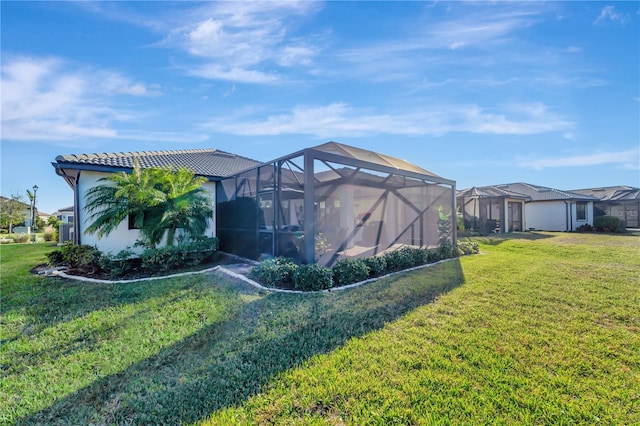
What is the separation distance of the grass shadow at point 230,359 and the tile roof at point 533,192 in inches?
780

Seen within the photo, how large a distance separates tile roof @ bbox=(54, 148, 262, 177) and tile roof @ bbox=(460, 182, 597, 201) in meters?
18.3

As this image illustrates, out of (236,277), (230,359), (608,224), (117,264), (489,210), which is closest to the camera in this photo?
(230,359)

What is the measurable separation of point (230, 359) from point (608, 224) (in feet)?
94.5

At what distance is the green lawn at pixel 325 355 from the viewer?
246cm

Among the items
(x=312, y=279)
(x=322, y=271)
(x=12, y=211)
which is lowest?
(x=312, y=279)

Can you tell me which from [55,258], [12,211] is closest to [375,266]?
[55,258]

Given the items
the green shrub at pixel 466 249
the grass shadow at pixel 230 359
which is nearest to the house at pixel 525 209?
the green shrub at pixel 466 249

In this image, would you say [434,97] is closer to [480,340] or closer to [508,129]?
[508,129]

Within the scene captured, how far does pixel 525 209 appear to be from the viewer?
80.1ft

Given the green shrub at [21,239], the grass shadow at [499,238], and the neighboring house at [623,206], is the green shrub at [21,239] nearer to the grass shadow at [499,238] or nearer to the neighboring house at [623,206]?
the grass shadow at [499,238]

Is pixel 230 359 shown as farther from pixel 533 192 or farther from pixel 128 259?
pixel 533 192

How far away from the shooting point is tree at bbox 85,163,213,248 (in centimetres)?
809

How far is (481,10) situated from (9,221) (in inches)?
1533

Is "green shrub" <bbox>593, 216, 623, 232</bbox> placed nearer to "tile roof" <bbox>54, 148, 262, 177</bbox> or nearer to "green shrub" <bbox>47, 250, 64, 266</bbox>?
"tile roof" <bbox>54, 148, 262, 177</bbox>
